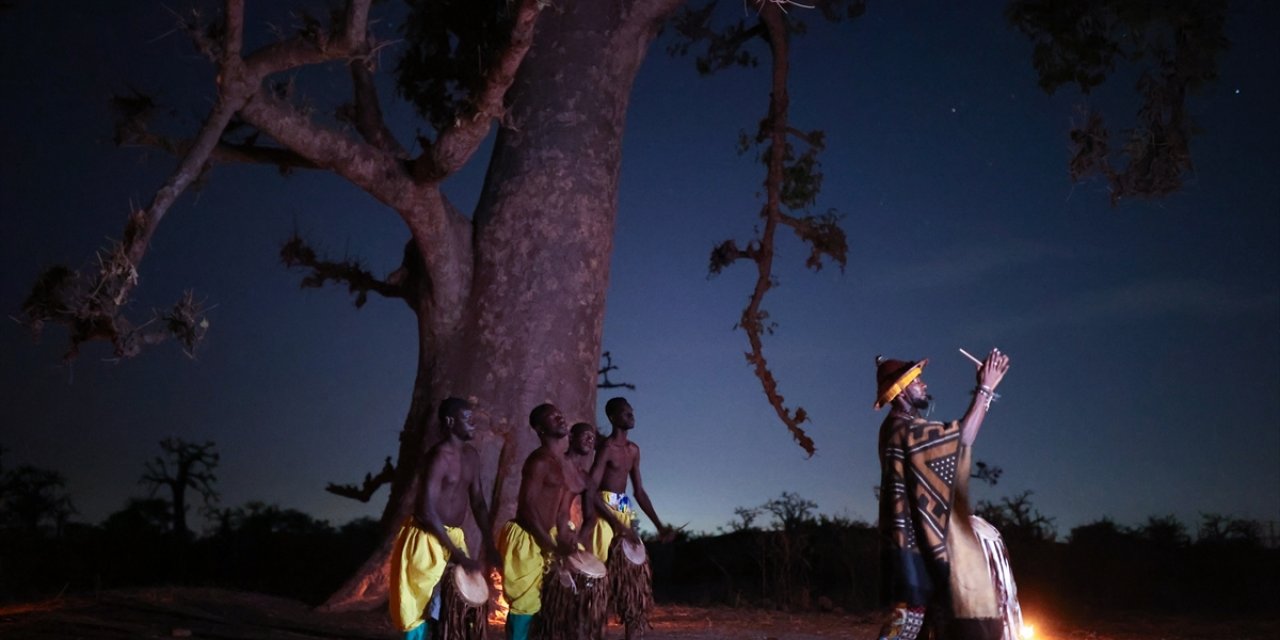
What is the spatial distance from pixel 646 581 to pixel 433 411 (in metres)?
3.22

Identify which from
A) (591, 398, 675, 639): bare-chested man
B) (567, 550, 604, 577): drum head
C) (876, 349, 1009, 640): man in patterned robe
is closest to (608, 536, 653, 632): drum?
(591, 398, 675, 639): bare-chested man

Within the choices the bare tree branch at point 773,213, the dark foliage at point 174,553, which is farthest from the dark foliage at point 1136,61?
the dark foliage at point 174,553

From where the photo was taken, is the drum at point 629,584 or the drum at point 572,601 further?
the drum at point 629,584

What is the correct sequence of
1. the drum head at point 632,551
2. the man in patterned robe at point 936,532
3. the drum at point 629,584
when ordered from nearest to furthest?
the man in patterned robe at point 936,532, the drum at point 629,584, the drum head at point 632,551

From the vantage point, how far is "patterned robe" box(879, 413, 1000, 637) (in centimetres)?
536

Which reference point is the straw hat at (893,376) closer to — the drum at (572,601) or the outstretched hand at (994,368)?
Answer: the outstretched hand at (994,368)

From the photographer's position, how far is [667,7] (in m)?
12.6

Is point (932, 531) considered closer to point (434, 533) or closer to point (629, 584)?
point (434, 533)

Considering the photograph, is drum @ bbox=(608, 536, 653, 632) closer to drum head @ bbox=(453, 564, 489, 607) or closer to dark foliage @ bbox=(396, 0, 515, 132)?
drum head @ bbox=(453, 564, 489, 607)

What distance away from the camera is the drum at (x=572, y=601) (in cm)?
752

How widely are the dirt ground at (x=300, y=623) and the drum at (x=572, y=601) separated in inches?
79.7

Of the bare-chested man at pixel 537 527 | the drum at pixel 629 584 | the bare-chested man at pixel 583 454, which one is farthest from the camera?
the drum at pixel 629 584

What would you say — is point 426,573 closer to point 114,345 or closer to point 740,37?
point 114,345

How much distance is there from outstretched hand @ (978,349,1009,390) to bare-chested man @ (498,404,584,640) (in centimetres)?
306
